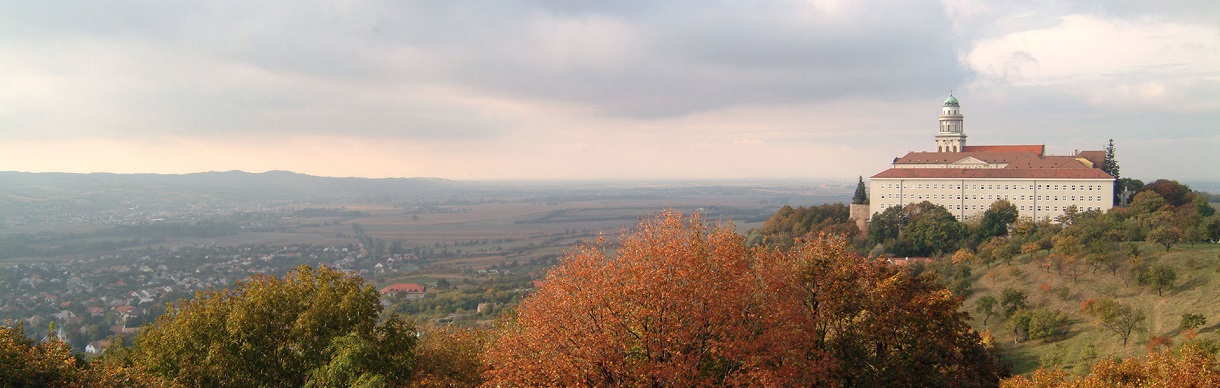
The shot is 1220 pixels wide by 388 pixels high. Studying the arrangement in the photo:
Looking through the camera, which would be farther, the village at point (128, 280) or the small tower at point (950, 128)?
the small tower at point (950, 128)

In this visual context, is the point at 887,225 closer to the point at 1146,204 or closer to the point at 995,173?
the point at 995,173

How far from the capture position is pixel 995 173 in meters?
69.2

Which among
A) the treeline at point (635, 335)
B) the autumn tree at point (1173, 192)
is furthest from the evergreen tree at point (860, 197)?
the treeline at point (635, 335)

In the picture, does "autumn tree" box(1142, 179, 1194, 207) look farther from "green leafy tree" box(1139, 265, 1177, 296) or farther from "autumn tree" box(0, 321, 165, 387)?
"autumn tree" box(0, 321, 165, 387)

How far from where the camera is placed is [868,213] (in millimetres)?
73188

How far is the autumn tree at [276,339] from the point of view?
14.9 metres

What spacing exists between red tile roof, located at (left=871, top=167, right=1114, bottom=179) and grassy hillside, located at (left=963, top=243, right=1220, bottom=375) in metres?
17.2

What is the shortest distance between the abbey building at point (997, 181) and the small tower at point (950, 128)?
21.1ft

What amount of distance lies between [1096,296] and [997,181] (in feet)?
97.7

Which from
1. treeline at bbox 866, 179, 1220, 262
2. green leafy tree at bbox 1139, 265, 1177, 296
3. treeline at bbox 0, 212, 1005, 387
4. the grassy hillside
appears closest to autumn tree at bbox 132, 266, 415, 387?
treeline at bbox 0, 212, 1005, 387

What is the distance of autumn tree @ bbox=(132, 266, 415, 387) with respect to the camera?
1489 cm

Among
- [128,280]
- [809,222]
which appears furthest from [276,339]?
[128,280]

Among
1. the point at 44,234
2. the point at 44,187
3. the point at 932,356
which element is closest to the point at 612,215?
the point at 44,234

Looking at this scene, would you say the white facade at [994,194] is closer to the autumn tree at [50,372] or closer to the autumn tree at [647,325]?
the autumn tree at [647,325]
